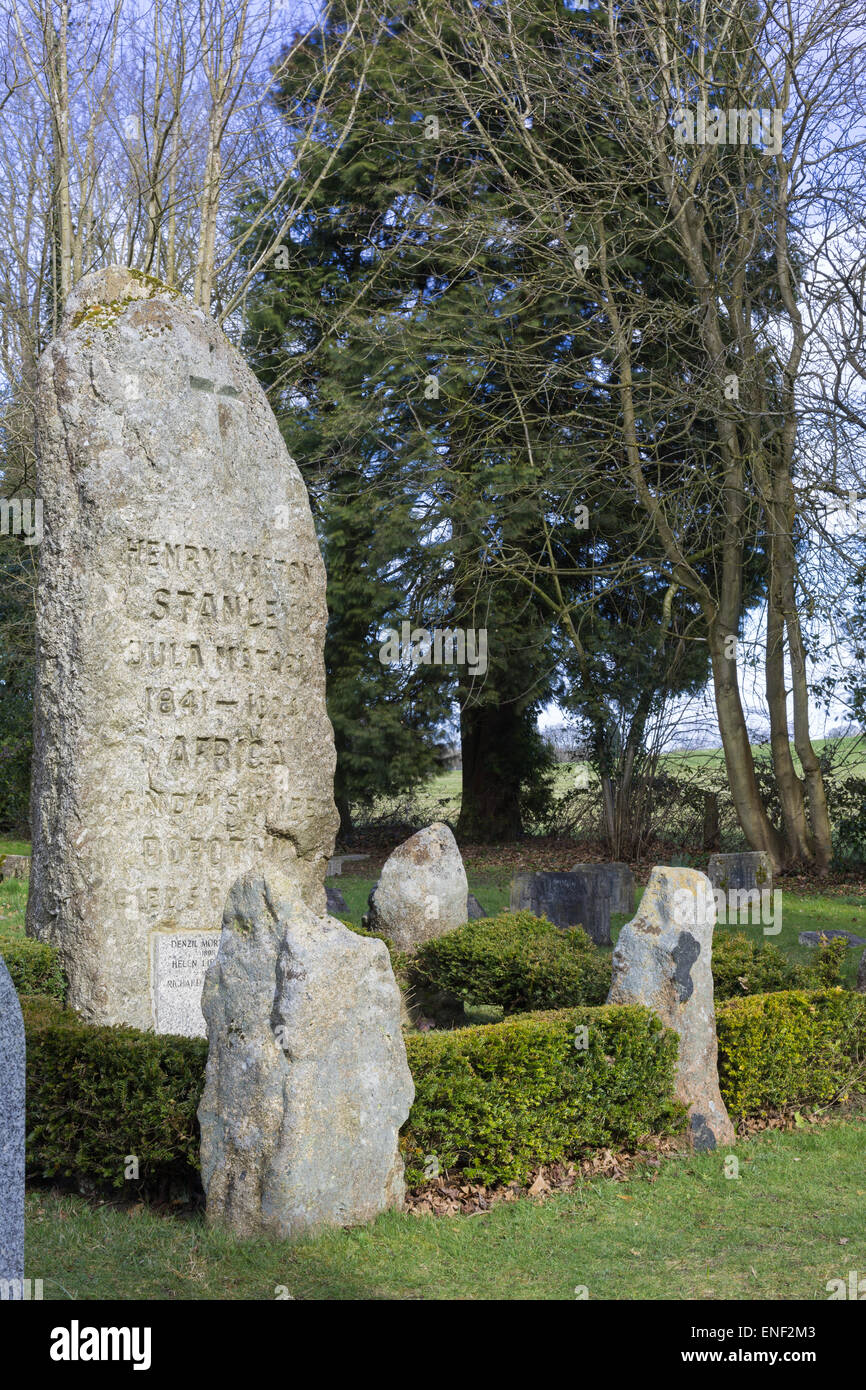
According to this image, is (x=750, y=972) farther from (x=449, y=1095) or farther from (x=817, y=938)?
(x=817, y=938)

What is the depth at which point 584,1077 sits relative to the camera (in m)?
6.55

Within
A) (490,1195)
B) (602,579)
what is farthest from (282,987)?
(602,579)

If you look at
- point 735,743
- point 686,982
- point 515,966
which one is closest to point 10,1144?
point 686,982

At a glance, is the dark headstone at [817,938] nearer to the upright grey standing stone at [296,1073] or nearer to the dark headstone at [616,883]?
the dark headstone at [616,883]

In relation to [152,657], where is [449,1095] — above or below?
below

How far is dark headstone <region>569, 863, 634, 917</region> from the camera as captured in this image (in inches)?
557

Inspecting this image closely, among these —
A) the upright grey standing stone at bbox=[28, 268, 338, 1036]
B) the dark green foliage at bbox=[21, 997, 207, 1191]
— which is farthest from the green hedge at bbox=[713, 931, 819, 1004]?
the dark green foliage at bbox=[21, 997, 207, 1191]

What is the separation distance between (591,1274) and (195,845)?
421 centimetres

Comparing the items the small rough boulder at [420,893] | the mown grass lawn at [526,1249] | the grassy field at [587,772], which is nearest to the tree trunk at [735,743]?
the grassy field at [587,772]

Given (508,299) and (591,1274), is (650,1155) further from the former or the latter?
(508,299)

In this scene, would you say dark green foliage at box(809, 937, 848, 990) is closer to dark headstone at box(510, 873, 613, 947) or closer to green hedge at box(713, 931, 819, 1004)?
green hedge at box(713, 931, 819, 1004)

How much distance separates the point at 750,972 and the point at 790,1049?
111 cm

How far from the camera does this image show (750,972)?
8.63 meters

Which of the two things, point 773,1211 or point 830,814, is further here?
point 830,814
